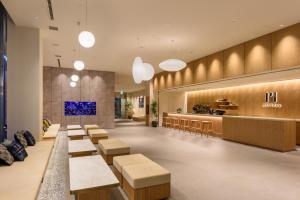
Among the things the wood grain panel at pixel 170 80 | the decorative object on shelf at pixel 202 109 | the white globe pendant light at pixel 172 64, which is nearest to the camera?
the white globe pendant light at pixel 172 64

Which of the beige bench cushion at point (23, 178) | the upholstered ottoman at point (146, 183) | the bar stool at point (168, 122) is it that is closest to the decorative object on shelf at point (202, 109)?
the bar stool at point (168, 122)

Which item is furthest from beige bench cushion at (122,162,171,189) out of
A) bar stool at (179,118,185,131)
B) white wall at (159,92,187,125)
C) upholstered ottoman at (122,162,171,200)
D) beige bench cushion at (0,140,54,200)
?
white wall at (159,92,187,125)

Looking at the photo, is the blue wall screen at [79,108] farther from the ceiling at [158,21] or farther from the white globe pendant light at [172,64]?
the white globe pendant light at [172,64]

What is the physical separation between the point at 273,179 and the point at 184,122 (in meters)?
7.52

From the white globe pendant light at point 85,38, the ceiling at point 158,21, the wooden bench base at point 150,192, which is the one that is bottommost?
the wooden bench base at point 150,192

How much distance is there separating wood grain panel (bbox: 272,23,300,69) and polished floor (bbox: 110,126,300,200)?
2.69 meters

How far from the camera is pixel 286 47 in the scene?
591 cm

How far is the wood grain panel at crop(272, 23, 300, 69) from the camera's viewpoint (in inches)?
223

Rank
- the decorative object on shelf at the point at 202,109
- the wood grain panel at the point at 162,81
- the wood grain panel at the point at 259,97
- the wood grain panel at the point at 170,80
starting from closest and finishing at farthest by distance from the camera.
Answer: the wood grain panel at the point at 259,97 → the decorative object on shelf at the point at 202,109 → the wood grain panel at the point at 170,80 → the wood grain panel at the point at 162,81

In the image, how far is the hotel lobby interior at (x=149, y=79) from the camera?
10.4 ft

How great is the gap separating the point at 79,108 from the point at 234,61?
362 inches

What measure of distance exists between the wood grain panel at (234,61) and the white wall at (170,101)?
5.83 metres

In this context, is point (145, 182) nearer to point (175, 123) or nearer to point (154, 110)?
point (175, 123)

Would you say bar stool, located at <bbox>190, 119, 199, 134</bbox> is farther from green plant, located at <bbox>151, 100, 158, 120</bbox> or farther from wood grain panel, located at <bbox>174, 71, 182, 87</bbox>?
green plant, located at <bbox>151, 100, 158, 120</bbox>
